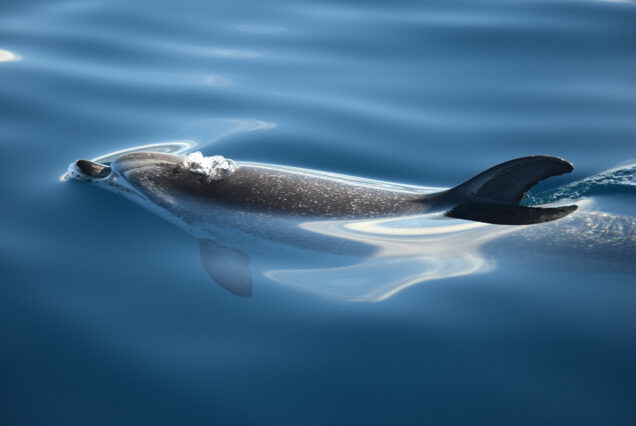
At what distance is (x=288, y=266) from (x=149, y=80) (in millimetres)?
4588

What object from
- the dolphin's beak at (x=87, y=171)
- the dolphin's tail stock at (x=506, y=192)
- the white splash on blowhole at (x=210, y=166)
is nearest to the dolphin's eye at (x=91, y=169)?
the dolphin's beak at (x=87, y=171)

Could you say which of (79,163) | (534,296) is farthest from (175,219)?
(534,296)

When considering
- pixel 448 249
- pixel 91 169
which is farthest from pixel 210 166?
pixel 448 249

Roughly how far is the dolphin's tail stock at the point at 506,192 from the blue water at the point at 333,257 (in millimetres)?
258

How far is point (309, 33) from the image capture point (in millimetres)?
9398

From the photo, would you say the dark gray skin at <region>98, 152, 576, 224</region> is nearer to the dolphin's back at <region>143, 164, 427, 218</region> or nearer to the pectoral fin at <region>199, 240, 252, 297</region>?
the dolphin's back at <region>143, 164, 427, 218</region>

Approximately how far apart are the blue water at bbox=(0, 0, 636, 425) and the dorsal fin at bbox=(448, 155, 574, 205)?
46cm

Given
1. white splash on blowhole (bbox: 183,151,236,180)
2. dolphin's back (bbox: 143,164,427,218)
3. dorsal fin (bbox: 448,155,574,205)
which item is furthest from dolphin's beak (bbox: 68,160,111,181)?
dorsal fin (bbox: 448,155,574,205)

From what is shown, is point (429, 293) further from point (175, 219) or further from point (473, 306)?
point (175, 219)

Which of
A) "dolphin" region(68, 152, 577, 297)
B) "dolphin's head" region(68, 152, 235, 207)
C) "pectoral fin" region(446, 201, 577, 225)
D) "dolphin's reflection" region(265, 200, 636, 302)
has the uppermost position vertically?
"dolphin's head" region(68, 152, 235, 207)

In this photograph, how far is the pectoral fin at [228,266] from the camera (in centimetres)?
427

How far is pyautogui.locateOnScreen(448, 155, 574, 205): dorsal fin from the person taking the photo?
4848mm

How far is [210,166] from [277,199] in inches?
29.2

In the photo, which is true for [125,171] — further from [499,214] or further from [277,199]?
[499,214]
